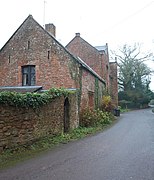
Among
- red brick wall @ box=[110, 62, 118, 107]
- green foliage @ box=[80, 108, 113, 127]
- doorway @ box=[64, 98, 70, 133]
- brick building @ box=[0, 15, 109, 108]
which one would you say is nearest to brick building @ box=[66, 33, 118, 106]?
red brick wall @ box=[110, 62, 118, 107]

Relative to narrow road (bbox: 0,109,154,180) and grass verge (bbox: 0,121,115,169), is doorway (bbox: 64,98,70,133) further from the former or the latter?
narrow road (bbox: 0,109,154,180)

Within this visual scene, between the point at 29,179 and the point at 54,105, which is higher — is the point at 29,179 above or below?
below

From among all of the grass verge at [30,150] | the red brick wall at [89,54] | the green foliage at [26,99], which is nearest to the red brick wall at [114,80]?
the red brick wall at [89,54]

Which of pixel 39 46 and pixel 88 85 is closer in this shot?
pixel 39 46

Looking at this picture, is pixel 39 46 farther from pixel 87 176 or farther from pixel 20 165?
pixel 87 176

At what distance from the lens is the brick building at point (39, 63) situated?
60.4 feet

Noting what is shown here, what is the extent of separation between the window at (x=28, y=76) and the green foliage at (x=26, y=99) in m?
7.95

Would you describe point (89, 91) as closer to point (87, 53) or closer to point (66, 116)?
point (66, 116)

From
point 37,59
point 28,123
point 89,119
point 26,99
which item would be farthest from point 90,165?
point 37,59

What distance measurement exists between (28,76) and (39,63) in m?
1.52

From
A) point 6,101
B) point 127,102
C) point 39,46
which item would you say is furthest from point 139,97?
point 6,101

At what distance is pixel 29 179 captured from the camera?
571cm

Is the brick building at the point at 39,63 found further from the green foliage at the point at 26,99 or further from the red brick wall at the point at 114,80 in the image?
the red brick wall at the point at 114,80

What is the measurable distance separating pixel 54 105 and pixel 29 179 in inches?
257
